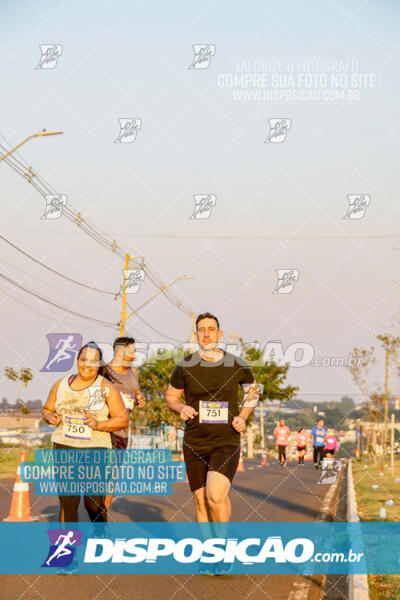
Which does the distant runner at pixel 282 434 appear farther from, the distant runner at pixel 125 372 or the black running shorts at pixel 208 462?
the black running shorts at pixel 208 462

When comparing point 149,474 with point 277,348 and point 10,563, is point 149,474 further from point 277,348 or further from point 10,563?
point 10,563

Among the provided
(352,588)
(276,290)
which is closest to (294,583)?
(352,588)

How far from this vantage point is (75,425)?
7.74 m

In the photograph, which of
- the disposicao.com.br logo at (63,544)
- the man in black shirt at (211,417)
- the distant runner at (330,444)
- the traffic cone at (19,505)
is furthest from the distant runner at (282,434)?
the disposicao.com.br logo at (63,544)

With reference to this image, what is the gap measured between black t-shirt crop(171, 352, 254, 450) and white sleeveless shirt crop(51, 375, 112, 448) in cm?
75

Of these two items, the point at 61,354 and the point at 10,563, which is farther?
the point at 61,354

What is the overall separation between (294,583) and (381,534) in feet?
10.8

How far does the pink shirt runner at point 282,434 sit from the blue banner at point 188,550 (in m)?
17.1

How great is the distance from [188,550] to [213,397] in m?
1.97

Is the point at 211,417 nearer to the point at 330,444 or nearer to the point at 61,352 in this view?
→ the point at 61,352

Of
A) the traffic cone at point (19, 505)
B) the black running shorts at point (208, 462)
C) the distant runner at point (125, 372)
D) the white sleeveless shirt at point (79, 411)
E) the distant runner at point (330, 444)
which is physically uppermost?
the distant runner at point (330, 444)

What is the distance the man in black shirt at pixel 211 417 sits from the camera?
7.95 metres

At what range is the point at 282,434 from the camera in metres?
28.4

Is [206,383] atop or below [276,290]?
below
